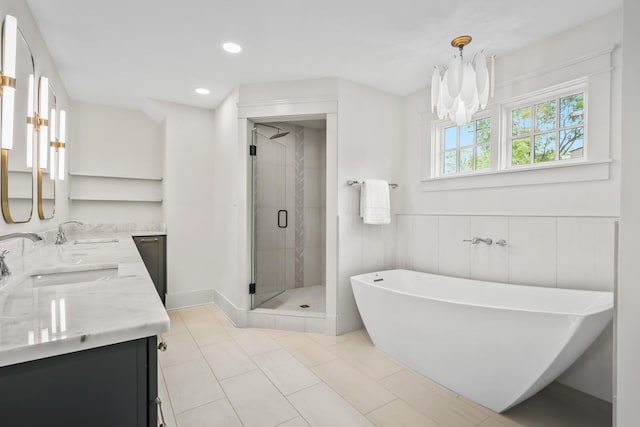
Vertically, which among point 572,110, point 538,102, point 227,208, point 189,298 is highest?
point 538,102

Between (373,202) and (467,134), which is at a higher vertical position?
(467,134)

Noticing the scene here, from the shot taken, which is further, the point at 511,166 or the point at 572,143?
the point at 511,166

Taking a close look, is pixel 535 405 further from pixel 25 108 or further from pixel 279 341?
pixel 25 108

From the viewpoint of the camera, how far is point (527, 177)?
224 cm

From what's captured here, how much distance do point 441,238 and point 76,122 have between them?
4.38 meters

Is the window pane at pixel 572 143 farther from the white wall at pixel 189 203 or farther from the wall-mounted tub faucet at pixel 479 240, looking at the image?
the white wall at pixel 189 203

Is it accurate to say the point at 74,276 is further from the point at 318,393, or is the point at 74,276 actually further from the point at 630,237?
the point at 630,237

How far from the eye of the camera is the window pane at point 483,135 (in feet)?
8.57

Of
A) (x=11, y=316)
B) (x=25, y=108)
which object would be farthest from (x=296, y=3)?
(x=11, y=316)

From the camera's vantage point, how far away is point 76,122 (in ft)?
11.5

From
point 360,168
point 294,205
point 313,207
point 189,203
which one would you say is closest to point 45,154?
point 189,203

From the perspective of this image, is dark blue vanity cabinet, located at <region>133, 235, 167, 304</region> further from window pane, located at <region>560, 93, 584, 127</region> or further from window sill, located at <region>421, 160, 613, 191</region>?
window pane, located at <region>560, 93, 584, 127</region>

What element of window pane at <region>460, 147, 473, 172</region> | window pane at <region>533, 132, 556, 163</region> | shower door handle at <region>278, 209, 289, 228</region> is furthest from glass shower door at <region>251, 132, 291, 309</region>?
window pane at <region>533, 132, 556, 163</region>

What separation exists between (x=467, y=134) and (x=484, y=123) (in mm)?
172
